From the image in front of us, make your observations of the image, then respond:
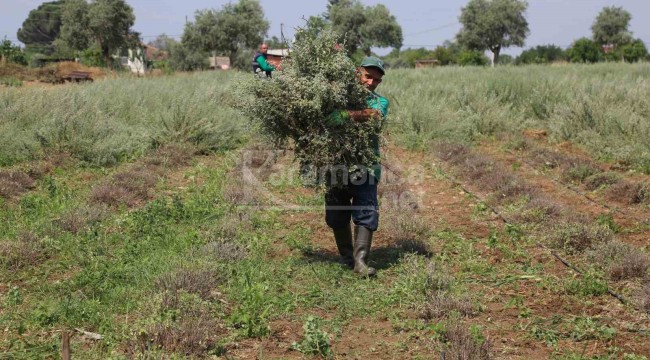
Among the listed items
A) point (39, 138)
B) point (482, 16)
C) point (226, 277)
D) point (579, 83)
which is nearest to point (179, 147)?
point (39, 138)

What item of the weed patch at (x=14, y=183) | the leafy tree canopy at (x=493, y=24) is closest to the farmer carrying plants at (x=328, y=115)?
the weed patch at (x=14, y=183)

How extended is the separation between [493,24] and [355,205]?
56.5 metres

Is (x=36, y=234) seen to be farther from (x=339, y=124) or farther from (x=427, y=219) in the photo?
(x=427, y=219)

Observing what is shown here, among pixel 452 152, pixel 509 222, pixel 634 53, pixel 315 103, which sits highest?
pixel 634 53

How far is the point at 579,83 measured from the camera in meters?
16.4

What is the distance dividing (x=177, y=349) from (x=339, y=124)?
226 cm

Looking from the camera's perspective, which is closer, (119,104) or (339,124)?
(339,124)

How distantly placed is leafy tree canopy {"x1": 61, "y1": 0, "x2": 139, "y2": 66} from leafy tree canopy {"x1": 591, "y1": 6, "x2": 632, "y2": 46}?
141 feet

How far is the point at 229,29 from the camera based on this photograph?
50375 mm

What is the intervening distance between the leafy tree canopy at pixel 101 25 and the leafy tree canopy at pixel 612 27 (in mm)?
43061

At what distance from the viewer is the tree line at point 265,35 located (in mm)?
47125

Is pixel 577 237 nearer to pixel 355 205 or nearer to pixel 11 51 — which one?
pixel 355 205

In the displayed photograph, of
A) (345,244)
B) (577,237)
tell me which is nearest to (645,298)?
(577,237)

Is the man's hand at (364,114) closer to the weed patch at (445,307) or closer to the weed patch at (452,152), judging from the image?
the weed patch at (445,307)
